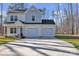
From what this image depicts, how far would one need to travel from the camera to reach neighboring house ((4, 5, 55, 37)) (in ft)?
34.6

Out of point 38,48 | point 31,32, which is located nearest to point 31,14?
point 31,32

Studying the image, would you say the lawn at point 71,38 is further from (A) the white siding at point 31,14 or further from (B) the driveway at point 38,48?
(A) the white siding at point 31,14

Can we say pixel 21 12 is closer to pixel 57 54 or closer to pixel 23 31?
pixel 23 31

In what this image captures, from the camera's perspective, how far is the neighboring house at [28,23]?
10531 millimetres

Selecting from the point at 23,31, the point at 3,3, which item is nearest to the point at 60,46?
the point at 23,31

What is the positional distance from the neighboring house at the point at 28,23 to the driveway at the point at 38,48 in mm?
183

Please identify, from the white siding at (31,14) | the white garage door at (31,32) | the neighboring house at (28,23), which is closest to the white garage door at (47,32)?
Answer: the neighboring house at (28,23)

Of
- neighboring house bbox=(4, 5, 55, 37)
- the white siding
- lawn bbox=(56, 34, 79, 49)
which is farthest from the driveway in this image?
the white siding

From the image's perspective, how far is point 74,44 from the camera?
34.1ft

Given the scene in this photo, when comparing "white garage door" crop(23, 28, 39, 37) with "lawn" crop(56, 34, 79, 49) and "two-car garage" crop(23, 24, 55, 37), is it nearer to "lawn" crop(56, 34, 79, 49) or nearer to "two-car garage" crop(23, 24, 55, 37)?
"two-car garage" crop(23, 24, 55, 37)

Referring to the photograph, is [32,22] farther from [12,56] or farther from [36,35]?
[12,56]

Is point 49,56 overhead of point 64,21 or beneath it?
beneath

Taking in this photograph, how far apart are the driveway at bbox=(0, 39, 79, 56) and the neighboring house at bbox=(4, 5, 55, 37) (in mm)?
183

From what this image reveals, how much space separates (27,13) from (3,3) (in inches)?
24.4
